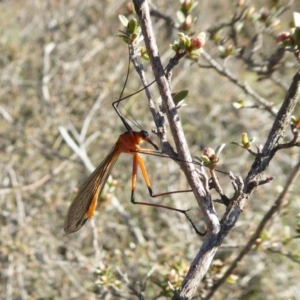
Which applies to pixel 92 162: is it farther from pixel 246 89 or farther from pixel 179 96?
pixel 179 96

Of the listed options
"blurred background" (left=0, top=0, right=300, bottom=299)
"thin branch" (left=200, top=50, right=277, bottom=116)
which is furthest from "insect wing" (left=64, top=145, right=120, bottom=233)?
"thin branch" (left=200, top=50, right=277, bottom=116)

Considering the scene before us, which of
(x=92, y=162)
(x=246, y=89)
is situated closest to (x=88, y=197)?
(x=246, y=89)

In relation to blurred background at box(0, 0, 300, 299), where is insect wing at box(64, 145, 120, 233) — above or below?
below

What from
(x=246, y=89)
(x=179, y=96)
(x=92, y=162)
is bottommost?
(x=179, y=96)

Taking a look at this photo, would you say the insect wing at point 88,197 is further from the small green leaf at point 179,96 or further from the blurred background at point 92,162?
the small green leaf at point 179,96

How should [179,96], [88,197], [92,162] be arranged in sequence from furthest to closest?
[92,162] → [88,197] → [179,96]

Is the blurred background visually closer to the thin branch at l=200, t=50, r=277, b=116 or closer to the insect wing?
the insect wing

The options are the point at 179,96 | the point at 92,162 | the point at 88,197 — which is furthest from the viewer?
the point at 92,162

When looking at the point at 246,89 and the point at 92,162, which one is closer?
the point at 246,89

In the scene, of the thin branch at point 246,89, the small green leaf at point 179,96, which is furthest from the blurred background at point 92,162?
the small green leaf at point 179,96

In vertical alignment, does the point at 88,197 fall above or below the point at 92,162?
below
